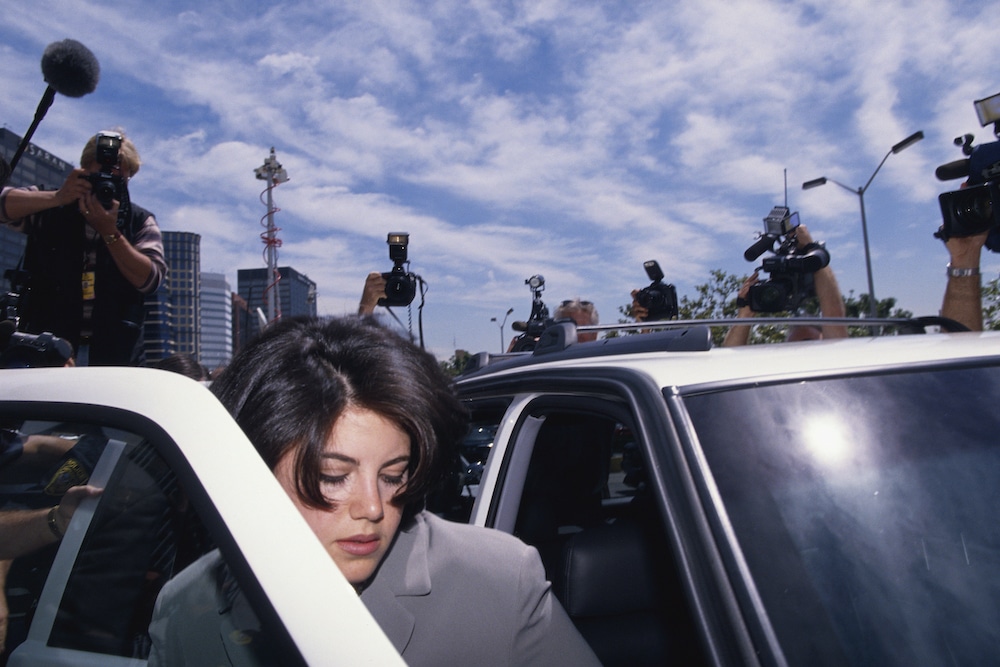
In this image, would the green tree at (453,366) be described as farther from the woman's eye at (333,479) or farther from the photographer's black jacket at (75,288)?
the photographer's black jacket at (75,288)

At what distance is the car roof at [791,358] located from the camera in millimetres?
1460

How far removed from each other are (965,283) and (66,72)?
368 centimetres

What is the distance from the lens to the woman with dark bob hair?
1.29 m

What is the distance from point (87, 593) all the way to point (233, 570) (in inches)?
14.1

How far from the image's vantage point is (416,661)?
138 cm

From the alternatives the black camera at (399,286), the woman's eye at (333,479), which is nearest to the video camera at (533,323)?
the black camera at (399,286)

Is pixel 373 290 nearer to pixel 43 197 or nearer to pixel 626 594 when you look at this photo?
pixel 43 197

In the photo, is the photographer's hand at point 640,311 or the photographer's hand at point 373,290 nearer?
the photographer's hand at point 373,290

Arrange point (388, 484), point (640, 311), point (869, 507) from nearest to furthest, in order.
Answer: point (869, 507) → point (388, 484) → point (640, 311)

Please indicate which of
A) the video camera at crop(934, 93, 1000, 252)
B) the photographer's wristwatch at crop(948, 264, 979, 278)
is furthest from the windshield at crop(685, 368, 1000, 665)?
the video camera at crop(934, 93, 1000, 252)

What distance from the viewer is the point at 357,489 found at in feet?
4.29

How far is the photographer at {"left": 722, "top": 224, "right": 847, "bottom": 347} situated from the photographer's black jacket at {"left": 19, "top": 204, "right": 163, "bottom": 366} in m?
2.63

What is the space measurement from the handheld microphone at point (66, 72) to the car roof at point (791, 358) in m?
2.19

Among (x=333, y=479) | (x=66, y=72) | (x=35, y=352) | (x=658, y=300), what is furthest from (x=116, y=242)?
(x=658, y=300)
